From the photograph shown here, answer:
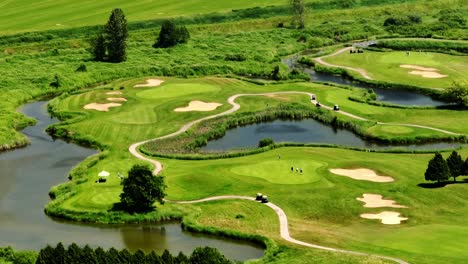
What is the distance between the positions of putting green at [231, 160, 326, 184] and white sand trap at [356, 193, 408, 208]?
25.9ft

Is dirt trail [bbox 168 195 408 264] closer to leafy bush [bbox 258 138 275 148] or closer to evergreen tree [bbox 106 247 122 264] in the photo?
evergreen tree [bbox 106 247 122 264]

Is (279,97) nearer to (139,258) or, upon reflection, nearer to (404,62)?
(404,62)

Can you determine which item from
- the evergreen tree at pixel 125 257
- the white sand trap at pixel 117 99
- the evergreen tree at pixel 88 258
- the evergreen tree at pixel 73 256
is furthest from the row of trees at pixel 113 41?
the evergreen tree at pixel 125 257

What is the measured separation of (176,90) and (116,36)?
25957 millimetres

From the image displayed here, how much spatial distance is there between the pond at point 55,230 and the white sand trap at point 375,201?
53.2 ft

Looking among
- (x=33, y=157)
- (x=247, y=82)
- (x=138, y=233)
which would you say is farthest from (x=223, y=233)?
(x=247, y=82)

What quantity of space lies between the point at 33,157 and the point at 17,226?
26466 mm

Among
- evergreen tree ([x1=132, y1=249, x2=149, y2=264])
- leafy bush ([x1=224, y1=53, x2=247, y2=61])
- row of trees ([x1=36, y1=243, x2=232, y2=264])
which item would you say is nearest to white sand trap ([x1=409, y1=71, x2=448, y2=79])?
leafy bush ([x1=224, y1=53, x2=247, y2=61])

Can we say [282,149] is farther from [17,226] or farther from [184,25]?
[184,25]

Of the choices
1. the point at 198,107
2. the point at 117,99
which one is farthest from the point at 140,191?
the point at 117,99

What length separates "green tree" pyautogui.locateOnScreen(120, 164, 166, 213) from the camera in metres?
86.4

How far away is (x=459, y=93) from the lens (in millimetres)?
134125

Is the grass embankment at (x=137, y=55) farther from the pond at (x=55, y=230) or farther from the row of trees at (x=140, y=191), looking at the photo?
the row of trees at (x=140, y=191)

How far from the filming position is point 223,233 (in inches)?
3204
